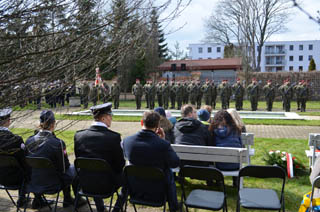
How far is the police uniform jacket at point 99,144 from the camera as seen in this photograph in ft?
13.5

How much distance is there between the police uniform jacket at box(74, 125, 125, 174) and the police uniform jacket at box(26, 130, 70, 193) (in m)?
0.36

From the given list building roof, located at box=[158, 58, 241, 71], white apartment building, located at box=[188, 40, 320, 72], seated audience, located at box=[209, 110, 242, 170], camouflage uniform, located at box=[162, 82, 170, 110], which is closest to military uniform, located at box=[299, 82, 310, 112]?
camouflage uniform, located at box=[162, 82, 170, 110]

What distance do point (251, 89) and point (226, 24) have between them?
2555 centimetres

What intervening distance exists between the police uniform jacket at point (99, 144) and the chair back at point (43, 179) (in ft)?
1.55

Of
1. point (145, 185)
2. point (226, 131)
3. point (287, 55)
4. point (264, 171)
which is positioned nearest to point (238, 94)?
point (226, 131)

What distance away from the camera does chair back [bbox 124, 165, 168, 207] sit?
3.69 metres

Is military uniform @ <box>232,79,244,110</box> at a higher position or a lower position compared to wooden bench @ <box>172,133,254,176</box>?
higher

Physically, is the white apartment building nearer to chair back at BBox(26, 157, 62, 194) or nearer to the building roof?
the building roof

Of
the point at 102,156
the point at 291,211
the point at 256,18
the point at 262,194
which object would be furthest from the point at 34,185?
the point at 256,18

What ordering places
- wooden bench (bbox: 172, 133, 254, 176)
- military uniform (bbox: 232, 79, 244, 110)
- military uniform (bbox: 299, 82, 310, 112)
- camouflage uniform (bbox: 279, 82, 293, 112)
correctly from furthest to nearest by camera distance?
military uniform (bbox: 232, 79, 244, 110)
military uniform (bbox: 299, 82, 310, 112)
camouflage uniform (bbox: 279, 82, 293, 112)
wooden bench (bbox: 172, 133, 254, 176)

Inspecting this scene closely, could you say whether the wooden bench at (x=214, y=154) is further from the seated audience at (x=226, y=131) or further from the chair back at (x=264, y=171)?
the chair back at (x=264, y=171)

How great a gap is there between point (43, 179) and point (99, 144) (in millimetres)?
954

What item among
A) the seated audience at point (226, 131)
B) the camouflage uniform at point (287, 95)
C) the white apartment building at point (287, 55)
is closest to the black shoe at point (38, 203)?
the seated audience at point (226, 131)

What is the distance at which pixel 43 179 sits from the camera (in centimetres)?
426
